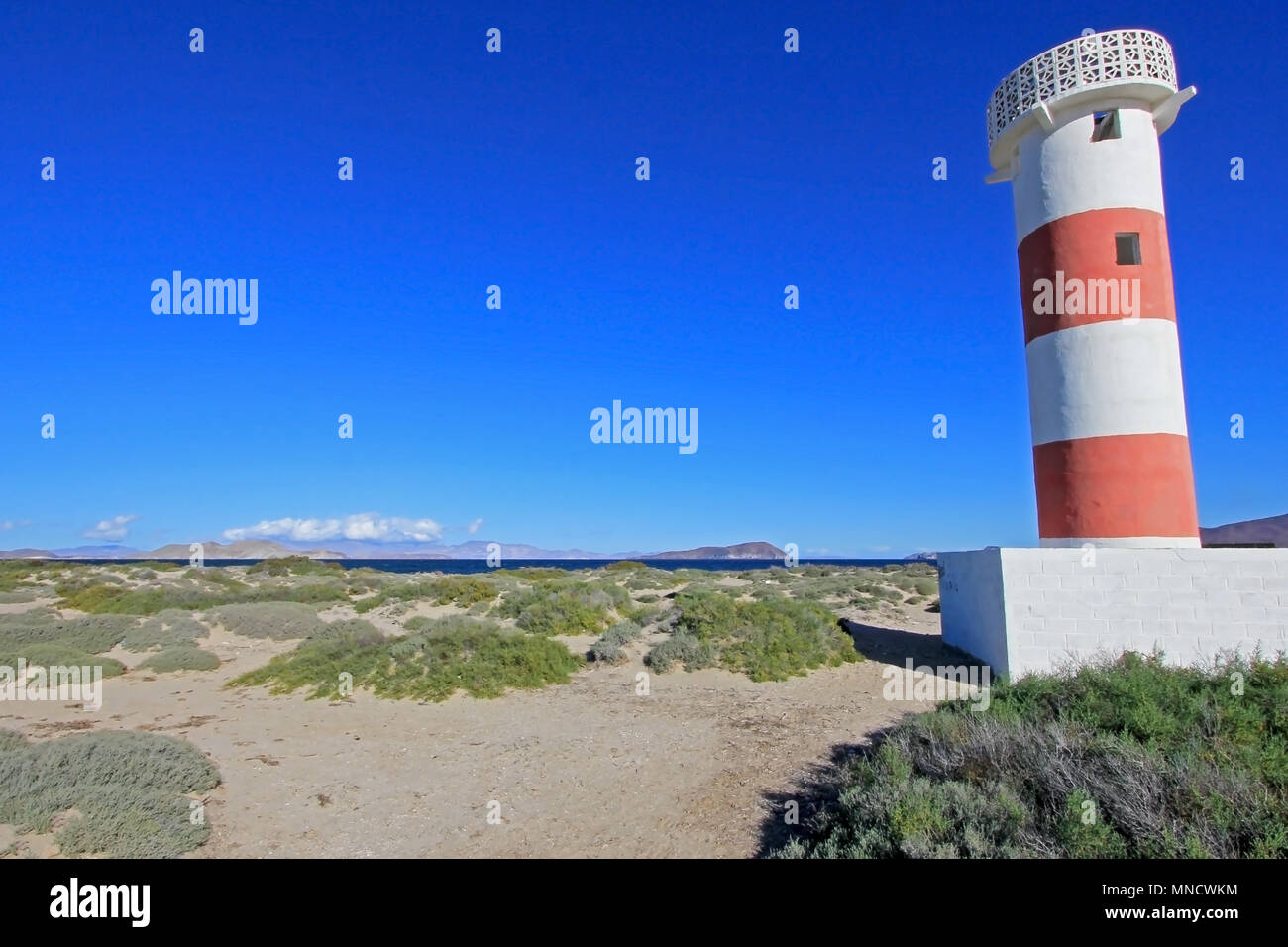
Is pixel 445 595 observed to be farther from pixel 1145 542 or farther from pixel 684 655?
pixel 1145 542

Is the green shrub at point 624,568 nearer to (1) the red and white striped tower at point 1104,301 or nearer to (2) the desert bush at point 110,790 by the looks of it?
(1) the red and white striped tower at point 1104,301

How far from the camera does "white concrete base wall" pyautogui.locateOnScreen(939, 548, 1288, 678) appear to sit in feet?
31.2

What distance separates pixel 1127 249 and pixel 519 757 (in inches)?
523

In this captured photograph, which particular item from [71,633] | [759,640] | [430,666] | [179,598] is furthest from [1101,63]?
[179,598]

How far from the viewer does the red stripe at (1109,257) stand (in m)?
11.2

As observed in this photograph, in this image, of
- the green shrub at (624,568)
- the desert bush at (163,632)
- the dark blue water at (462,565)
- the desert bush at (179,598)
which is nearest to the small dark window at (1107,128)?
the desert bush at (163,632)

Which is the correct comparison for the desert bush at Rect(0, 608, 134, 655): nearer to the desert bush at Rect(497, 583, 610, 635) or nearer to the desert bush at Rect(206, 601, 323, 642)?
the desert bush at Rect(206, 601, 323, 642)

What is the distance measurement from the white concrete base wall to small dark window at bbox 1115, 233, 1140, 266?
5095 mm

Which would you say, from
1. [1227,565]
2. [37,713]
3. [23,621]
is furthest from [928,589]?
[23,621]

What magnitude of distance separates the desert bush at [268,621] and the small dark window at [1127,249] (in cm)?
2180

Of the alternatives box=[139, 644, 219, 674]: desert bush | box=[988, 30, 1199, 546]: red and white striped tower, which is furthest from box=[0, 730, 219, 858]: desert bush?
box=[988, 30, 1199, 546]: red and white striped tower

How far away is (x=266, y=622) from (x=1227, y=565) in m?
23.6
